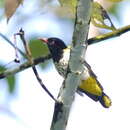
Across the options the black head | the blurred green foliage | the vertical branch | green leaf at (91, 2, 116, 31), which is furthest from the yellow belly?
green leaf at (91, 2, 116, 31)

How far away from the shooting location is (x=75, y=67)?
1.32m

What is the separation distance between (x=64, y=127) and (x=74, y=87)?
162mm

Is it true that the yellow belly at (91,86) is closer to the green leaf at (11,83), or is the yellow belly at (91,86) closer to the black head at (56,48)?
the black head at (56,48)

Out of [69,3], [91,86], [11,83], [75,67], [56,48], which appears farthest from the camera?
[91,86]

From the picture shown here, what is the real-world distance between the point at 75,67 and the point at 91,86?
1.87 meters

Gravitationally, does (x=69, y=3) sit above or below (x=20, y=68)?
above

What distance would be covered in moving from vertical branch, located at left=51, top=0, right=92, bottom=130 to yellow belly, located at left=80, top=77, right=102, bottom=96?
1622mm

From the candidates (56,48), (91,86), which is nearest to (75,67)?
(56,48)

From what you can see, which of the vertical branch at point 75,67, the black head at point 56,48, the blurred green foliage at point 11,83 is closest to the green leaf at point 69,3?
the vertical branch at point 75,67

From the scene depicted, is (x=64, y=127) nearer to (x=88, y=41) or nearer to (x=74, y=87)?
(x=74, y=87)

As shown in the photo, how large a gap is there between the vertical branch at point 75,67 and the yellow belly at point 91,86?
162 centimetres

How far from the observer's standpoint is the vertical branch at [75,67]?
110 cm

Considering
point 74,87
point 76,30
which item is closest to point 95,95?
point 74,87

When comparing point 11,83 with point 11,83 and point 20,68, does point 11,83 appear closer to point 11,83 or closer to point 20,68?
point 11,83
